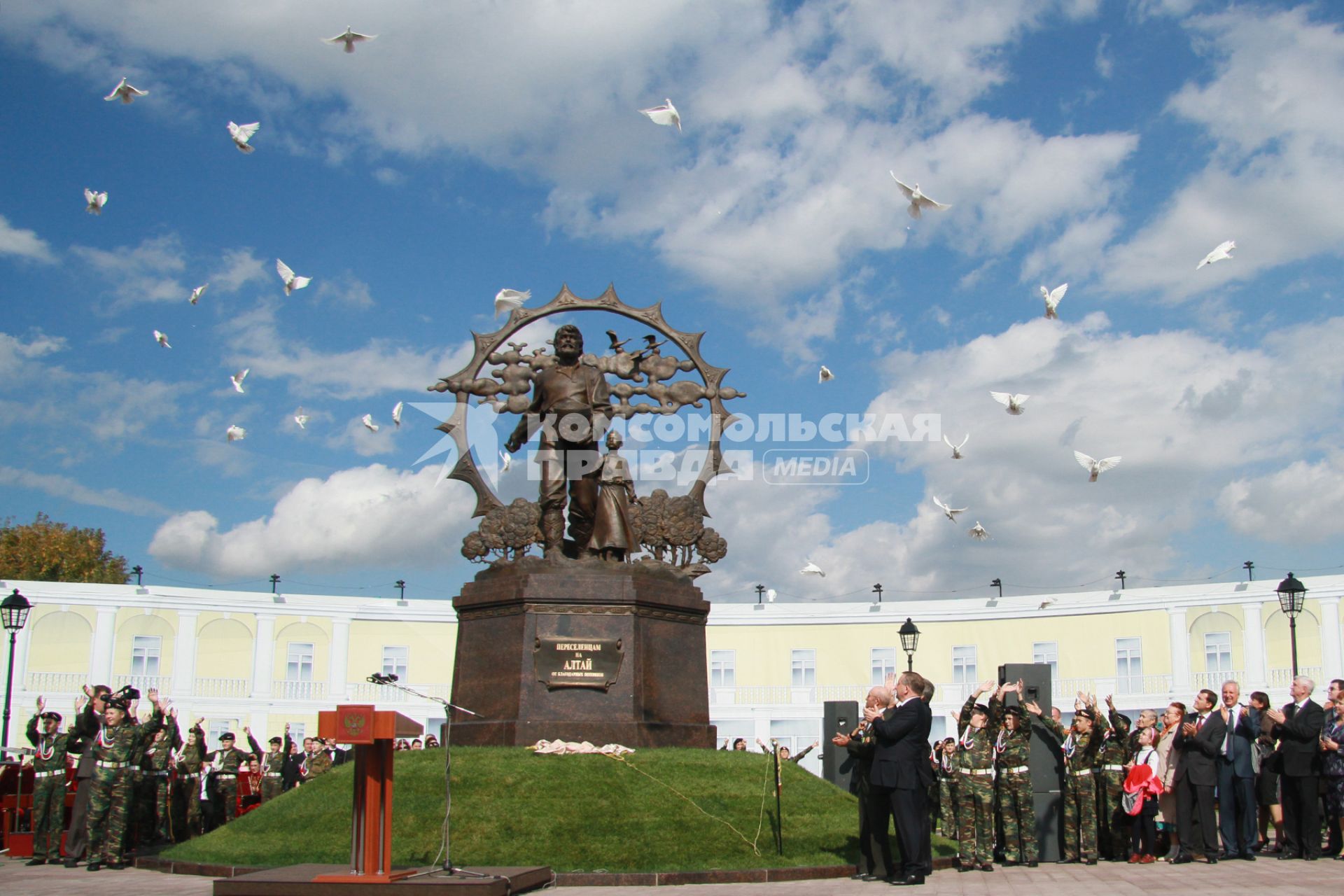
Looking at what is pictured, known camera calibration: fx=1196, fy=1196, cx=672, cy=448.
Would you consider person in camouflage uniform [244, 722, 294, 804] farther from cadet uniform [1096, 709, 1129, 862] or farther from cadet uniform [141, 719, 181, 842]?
cadet uniform [1096, 709, 1129, 862]

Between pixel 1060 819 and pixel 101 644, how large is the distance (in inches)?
1283

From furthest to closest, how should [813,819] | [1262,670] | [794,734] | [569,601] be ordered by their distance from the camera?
1. [794,734]
2. [1262,670]
3. [569,601]
4. [813,819]

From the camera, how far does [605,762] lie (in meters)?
12.2

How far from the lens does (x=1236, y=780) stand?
12.1 meters

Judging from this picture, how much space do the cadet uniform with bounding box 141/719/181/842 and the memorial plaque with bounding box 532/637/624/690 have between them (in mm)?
4334

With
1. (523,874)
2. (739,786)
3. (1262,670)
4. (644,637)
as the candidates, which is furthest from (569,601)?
(1262,670)

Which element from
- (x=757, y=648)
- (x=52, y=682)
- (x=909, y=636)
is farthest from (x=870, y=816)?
(x=52, y=682)

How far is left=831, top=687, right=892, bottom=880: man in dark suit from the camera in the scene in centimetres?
981

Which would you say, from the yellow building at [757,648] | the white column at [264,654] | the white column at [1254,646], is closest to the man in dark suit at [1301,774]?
the yellow building at [757,648]

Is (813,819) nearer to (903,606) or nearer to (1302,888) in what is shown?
(1302,888)

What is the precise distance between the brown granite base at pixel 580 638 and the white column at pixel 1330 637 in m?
28.4

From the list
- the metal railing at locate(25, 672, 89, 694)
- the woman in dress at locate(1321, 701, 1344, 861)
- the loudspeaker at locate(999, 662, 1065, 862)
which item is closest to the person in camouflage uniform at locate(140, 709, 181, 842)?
the loudspeaker at locate(999, 662, 1065, 862)

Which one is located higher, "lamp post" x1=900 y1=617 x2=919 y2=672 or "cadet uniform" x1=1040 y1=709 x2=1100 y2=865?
"lamp post" x1=900 y1=617 x2=919 y2=672

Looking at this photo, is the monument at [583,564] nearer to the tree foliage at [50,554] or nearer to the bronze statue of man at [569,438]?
the bronze statue of man at [569,438]
